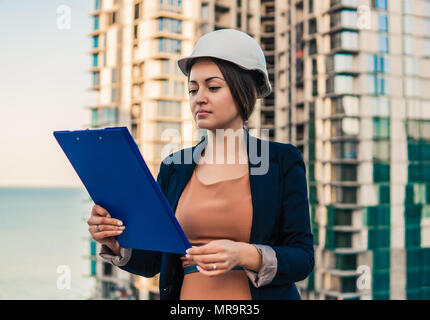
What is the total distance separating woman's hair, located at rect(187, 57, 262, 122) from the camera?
3.24 ft

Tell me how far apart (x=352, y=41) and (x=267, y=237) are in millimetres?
34577

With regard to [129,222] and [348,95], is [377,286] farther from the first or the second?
[129,222]

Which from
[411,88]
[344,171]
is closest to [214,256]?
[344,171]

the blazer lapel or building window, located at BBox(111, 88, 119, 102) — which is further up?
building window, located at BBox(111, 88, 119, 102)

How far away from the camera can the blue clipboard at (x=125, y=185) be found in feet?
2.79

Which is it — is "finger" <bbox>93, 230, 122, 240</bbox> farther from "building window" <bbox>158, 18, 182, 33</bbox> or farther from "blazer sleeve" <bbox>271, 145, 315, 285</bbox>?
"building window" <bbox>158, 18, 182, 33</bbox>

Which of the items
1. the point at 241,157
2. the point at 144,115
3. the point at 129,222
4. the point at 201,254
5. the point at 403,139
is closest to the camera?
the point at 201,254

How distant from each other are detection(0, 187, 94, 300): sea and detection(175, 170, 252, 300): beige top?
38491 mm

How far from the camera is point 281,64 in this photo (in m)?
34.3

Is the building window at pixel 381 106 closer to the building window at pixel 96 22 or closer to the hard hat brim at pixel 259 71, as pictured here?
the building window at pixel 96 22

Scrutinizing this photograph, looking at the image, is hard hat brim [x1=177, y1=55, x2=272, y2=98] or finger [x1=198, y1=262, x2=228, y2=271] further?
hard hat brim [x1=177, y1=55, x2=272, y2=98]

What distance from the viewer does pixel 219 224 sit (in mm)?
979

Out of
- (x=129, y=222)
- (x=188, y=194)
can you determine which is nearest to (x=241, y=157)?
(x=188, y=194)

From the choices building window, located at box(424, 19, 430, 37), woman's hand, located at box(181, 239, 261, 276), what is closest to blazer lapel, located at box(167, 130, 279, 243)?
woman's hand, located at box(181, 239, 261, 276)
